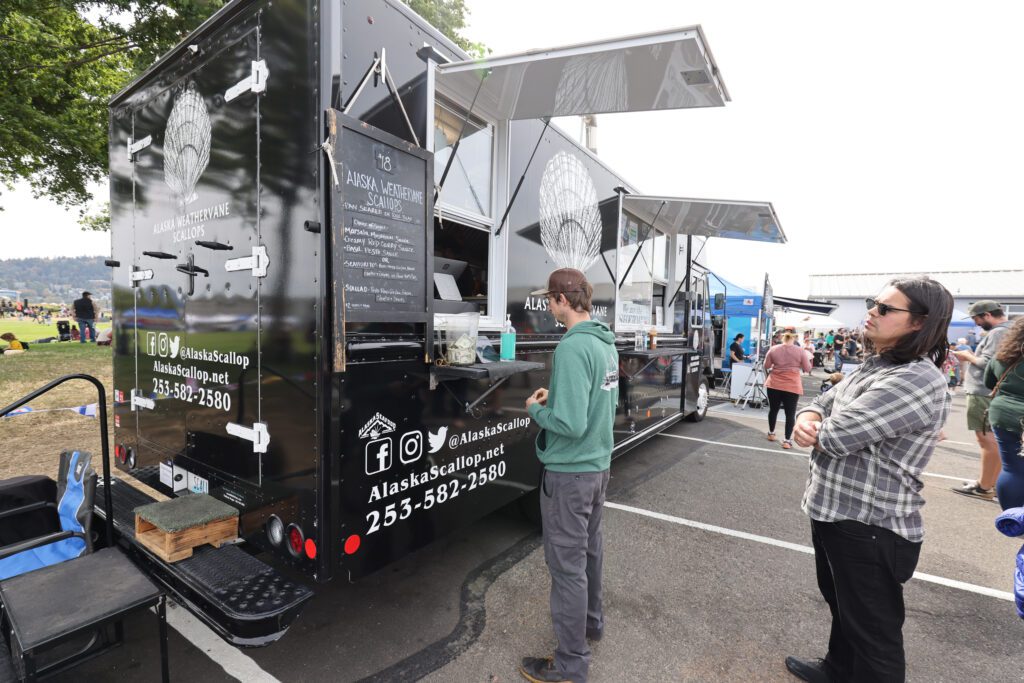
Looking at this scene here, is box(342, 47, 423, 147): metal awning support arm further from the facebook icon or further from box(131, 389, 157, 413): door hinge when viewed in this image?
box(131, 389, 157, 413): door hinge

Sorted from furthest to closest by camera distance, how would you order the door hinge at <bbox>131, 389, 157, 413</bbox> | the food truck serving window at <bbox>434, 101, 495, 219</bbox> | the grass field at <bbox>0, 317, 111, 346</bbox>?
1. the grass field at <bbox>0, 317, 111, 346</bbox>
2. the door hinge at <bbox>131, 389, 157, 413</bbox>
3. the food truck serving window at <bbox>434, 101, 495, 219</bbox>

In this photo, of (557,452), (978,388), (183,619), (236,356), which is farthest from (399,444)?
(978,388)

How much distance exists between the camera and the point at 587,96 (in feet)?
8.71

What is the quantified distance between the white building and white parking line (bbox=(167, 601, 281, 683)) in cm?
5758

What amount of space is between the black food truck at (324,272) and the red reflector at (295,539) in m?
0.01

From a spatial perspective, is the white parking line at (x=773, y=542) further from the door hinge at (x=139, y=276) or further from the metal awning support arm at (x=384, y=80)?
the door hinge at (x=139, y=276)

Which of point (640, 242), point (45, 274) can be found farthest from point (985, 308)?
point (45, 274)

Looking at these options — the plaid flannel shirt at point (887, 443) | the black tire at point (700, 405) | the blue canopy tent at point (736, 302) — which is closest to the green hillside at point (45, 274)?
the blue canopy tent at point (736, 302)

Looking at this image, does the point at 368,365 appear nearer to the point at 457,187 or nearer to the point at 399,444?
the point at 399,444

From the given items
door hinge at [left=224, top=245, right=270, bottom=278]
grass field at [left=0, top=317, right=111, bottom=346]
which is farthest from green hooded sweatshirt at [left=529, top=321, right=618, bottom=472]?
grass field at [left=0, top=317, right=111, bottom=346]

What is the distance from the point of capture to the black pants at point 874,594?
69.8 inches

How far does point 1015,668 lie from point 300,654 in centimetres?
361

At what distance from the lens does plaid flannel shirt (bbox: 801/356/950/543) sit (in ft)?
5.63

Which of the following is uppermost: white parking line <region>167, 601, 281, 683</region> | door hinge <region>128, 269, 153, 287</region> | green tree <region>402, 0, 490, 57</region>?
green tree <region>402, 0, 490, 57</region>
